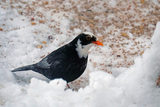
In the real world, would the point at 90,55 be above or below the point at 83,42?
below

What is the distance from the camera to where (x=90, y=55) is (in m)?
4.00

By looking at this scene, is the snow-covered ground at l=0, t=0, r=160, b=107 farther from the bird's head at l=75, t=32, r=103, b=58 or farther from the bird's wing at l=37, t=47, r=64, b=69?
the bird's head at l=75, t=32, r=103, b=58

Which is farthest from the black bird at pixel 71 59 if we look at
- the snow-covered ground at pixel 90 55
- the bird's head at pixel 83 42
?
the snow-covered ground at pixel 90 55

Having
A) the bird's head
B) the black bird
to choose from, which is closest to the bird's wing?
the black bird

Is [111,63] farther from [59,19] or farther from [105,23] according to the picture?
[59,19]

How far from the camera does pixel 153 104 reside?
1.83 meters

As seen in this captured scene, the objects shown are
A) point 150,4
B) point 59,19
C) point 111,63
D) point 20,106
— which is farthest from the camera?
point 150,4

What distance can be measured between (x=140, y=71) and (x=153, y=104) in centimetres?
51

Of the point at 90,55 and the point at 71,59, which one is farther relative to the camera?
the point at 90,55

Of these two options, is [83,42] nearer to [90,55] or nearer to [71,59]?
[71,59]

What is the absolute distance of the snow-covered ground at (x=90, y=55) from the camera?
1.78 metres

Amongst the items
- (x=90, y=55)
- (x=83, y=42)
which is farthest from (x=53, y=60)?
(x=90, y=55)

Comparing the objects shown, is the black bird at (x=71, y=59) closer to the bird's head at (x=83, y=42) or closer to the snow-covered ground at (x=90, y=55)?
the bird's head at (x=83, y=42)

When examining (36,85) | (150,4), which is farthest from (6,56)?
(150,4)
